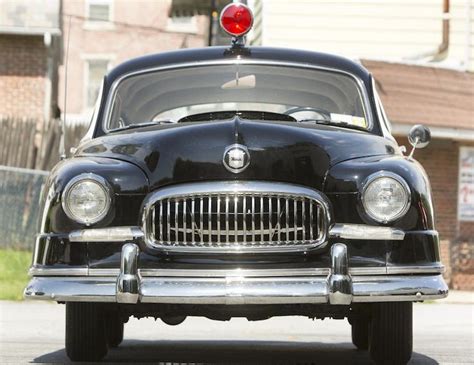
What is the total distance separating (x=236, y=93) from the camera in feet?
23.9

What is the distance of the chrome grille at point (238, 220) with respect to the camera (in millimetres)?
5672

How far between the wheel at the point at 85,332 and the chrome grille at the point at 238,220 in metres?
0.94

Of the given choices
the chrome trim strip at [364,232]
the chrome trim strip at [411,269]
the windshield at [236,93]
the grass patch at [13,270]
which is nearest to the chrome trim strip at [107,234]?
the chrome trim strip at [364,232]

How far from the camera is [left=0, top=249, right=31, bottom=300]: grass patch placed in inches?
600

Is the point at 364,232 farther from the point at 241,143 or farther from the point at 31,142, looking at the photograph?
the point at 31,142

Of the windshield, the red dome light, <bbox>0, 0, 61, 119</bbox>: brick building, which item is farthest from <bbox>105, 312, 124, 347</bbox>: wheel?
<bbox>0, 0, 61, 119</bbox>: brick building

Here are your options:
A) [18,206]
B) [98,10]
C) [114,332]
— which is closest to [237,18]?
[114,332]

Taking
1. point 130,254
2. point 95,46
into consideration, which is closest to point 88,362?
point 130,254

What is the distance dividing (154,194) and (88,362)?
146cm

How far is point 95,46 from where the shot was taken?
140 feet

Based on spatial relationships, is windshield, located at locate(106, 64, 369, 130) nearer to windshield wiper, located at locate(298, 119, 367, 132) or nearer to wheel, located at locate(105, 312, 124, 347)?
windshield wiper, located at locate(298, 119, 367, 132)

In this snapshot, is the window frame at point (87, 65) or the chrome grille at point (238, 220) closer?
the chrome grille at point (238, 220)

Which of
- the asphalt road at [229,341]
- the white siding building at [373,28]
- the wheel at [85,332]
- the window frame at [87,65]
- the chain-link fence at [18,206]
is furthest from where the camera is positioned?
the window frame at [87,65]

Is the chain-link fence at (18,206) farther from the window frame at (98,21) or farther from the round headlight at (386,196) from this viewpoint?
the window frame at (98,21)
